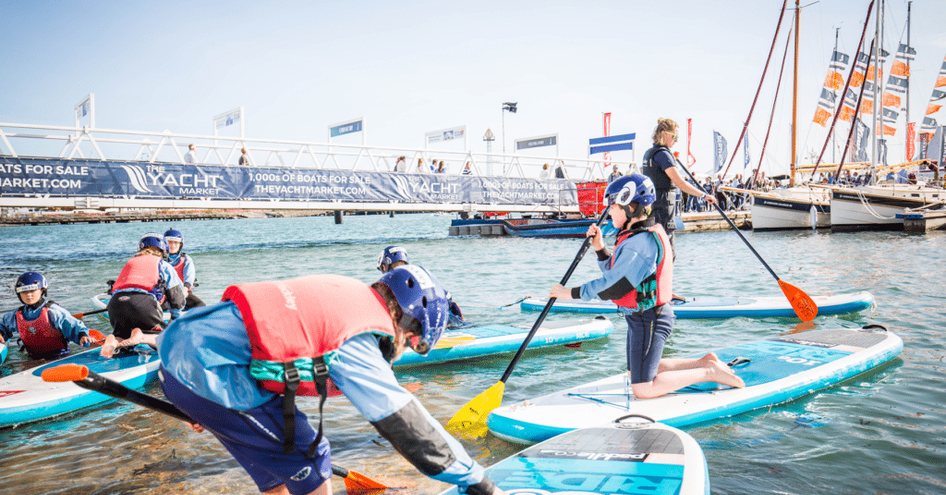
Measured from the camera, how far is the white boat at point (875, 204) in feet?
81.7

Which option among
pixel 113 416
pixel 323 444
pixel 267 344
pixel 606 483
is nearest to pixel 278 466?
pixel 323 444

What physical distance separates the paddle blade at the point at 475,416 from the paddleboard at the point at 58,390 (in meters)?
3.41

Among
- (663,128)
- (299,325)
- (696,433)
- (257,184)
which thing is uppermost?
(257,184)

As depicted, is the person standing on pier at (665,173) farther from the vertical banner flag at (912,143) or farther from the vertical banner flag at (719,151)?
the vertical banner flag at (912,143)

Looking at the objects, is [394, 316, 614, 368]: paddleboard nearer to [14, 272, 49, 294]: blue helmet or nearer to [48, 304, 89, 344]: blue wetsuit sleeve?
[48, 304, 89, 344]: blue wetsuit sleeve

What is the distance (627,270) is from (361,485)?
2.18m

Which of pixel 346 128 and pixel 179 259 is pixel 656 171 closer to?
pixel 179 259

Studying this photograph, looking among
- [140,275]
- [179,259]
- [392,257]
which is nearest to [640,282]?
[392,257]

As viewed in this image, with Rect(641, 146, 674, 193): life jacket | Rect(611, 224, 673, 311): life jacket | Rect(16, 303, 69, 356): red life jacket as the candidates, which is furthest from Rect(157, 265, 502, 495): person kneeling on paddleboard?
Rect(16, 303, 69, 356): red life jacket

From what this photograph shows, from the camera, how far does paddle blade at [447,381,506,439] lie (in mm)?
4859

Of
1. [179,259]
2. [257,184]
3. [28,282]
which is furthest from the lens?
[257,184]

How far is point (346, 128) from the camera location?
2867 centimetres

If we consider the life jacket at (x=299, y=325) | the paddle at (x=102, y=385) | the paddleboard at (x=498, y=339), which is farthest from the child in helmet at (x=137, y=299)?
the life jacket at (x=299, y=325)

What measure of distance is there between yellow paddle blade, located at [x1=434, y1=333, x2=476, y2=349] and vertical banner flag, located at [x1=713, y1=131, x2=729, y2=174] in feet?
98.3
